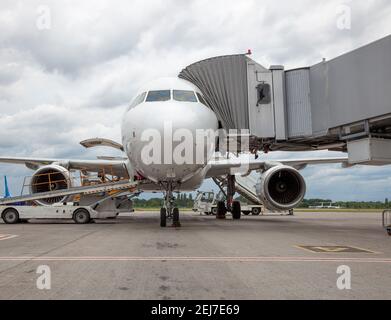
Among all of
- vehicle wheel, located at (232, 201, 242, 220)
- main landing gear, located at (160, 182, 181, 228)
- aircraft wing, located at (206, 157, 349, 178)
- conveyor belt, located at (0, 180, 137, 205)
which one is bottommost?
vehicle wheel, located at (232, 201, 242, 220)

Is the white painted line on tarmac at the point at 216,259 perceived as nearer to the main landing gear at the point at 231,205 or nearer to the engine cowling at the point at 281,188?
the engine cowling at the point at 281,188

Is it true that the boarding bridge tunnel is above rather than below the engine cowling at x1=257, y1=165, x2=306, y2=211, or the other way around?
above

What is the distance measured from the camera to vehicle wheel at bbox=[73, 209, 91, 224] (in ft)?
52.1

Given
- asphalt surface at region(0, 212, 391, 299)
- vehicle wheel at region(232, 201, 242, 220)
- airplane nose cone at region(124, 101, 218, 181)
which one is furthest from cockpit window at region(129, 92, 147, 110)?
vehicle wheel at region(232, 201, 242, 220)

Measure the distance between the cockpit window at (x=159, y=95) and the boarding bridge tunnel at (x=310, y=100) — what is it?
222 cm

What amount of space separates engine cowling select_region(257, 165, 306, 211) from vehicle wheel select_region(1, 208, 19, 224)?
9014 mm

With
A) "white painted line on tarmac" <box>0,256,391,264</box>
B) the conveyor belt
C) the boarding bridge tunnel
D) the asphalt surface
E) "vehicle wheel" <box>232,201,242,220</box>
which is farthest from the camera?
"vehicle wheel" <box>232,201,242,220</box>

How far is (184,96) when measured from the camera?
11180mm

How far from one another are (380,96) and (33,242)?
26.9 feet

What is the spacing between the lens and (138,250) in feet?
23.3

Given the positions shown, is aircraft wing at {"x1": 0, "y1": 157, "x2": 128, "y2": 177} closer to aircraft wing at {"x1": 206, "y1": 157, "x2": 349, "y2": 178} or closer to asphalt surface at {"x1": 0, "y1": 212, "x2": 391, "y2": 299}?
aircraft wing at {"x1": 206, "y1": 157, "x2": 349, "y2": 178}

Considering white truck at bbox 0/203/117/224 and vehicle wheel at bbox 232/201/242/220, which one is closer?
white truck at bbox 0/203/117/224

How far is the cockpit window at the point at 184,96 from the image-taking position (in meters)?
11.0

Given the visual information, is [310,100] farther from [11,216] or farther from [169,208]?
[11,216]
